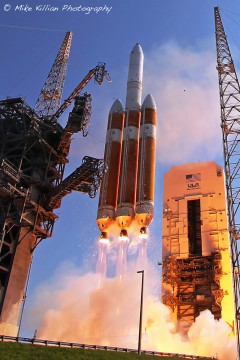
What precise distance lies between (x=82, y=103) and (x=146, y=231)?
60.9ft

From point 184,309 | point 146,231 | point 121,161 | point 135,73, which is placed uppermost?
point 135,73

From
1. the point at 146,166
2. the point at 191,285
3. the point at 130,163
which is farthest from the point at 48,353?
the point at 191,285

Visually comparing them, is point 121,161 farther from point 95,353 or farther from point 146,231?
point 95,353

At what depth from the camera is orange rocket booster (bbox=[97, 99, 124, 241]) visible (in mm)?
51156

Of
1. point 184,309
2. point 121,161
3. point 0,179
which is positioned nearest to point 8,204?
point 0,179

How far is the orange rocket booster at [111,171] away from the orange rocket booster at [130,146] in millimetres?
929

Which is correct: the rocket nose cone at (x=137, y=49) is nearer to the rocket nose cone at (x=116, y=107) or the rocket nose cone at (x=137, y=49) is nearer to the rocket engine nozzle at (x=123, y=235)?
the rocket nose cone at (x=116, y=107)

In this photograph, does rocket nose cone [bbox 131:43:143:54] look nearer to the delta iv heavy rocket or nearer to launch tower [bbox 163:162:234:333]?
the delta iv heavy rocket

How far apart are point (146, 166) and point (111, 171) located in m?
4.59

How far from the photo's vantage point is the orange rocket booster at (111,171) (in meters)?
51.2

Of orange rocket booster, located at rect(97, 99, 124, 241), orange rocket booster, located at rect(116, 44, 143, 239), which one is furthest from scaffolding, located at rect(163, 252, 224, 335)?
orange rocket booster, located at rect(116, 44, 143, 239)

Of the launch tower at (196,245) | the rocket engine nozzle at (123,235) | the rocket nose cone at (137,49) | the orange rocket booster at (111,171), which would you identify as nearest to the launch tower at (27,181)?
the orange rocket booster at (111,171)

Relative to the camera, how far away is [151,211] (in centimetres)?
4959

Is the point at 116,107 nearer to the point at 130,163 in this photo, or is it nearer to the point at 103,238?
the point at 130,163
